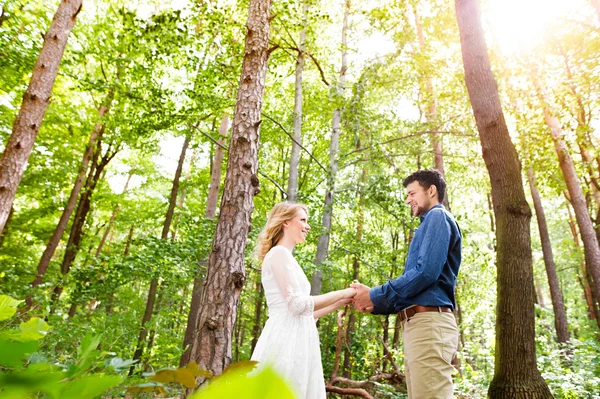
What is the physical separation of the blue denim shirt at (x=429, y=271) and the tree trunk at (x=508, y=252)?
1531 millimetres

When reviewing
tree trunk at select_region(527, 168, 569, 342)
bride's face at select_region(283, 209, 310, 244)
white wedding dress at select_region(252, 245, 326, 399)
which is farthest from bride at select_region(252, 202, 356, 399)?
tree trunk at select_region(527, 168, 569, 342)

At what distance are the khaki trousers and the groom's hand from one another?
0.33 metres

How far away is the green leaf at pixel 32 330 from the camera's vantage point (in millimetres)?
595

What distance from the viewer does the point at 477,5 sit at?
508cm

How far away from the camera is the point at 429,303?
8.80 feet

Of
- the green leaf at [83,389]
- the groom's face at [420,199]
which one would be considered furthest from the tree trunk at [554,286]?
the green leaf at [83,389]

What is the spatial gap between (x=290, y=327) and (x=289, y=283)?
13.3 inches

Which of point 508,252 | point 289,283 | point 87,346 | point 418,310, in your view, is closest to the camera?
point 87,346

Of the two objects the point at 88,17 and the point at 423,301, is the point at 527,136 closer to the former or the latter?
the point at 423,301

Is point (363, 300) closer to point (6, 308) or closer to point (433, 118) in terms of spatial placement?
point (6, 308)

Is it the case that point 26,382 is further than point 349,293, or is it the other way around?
point 349,293

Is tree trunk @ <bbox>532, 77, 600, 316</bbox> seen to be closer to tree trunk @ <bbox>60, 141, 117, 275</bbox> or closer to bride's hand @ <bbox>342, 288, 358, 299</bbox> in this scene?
bride's hand @ <bbox>342, 288, 358, 299</bbox>

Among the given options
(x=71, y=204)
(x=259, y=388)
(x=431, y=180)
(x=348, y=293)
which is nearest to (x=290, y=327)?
(x=348, y=293)

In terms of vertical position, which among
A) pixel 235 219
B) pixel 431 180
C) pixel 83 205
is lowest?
pixel 235 219
